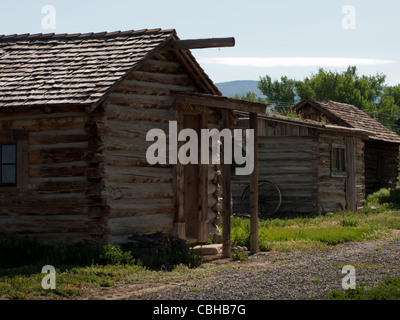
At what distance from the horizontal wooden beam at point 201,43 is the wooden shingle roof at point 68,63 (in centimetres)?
22

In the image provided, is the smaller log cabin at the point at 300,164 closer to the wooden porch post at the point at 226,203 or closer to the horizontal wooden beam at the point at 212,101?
the horizontal wooden beam at the point at 212,101

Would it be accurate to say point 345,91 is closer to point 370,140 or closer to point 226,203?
point 370,140

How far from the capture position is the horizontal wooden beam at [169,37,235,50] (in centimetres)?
1244

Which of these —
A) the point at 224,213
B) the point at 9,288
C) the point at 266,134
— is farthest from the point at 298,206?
the point at 9,288

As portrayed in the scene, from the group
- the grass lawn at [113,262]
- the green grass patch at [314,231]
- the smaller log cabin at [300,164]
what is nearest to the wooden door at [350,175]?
the smaller log cabin at [300,164]

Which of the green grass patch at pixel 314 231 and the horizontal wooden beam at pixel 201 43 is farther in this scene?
the green grass patch at pixel 314 231

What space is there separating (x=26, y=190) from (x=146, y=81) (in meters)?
3.25

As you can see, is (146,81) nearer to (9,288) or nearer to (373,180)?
(9,288)

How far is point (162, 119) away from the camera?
1321cm

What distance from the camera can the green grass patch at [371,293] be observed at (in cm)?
770

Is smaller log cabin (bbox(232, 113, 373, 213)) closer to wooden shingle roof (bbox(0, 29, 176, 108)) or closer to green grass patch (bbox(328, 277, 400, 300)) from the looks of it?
wooden shingle roof (bbox(0, 29, 176, 108))

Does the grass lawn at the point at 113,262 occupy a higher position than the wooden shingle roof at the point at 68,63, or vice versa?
the wooden shingle roof at the point at 68,63

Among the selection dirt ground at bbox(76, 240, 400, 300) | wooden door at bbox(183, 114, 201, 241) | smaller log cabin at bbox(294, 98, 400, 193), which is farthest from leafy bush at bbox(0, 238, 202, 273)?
smaller log cabin at bbox(294, 98, 400, 193)

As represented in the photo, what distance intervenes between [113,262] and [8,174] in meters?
3.25
